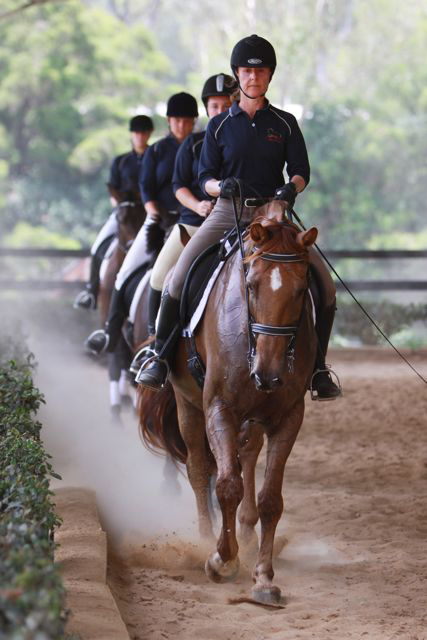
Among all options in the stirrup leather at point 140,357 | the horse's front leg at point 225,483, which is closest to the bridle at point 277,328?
the horse's front leg at point 225,483

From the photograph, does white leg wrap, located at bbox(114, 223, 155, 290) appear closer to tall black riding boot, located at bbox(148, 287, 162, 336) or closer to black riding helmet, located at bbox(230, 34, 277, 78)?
tall black riding boot, located at bbox(148, 287, 162, 336)

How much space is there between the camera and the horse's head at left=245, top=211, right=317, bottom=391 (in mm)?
4668

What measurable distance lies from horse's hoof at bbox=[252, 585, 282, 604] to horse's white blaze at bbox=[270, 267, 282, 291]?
61.4 inches

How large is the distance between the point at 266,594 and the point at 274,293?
5.09 feet

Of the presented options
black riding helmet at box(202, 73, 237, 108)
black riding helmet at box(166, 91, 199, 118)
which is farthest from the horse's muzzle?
black riding helmet at box(166, 91, 199, 118)

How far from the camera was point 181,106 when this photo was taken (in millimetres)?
8148

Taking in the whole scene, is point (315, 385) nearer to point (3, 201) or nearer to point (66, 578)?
point (66, 578)

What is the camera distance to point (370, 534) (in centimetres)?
655

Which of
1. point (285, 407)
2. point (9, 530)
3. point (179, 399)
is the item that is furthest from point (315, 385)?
point (9, 530)

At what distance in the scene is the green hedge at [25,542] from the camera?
8.29 feet

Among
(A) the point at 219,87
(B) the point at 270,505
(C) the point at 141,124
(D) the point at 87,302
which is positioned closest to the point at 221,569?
(B) the point at 270,505

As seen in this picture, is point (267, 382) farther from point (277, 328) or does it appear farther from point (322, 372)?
point (322, 372)

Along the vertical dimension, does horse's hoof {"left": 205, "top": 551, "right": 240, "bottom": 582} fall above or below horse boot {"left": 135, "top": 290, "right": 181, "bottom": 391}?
below

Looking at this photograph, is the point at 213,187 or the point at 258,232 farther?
the point at 213,187
